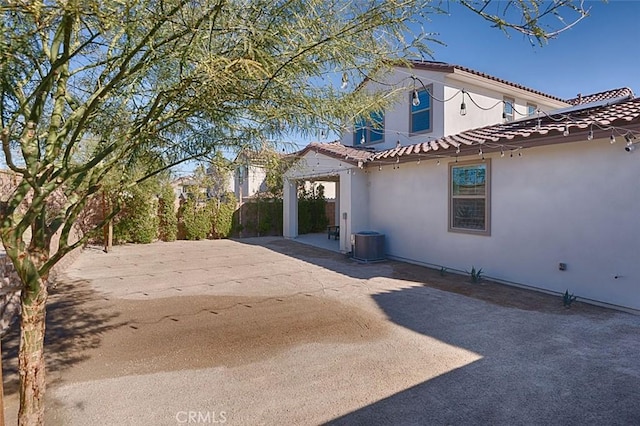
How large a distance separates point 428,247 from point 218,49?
30.3 ft

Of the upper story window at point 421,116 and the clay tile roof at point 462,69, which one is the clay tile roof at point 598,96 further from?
the upper story window at point 421,116

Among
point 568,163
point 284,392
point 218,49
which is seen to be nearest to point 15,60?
point 218,49

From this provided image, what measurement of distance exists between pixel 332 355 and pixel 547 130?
5.87 metres

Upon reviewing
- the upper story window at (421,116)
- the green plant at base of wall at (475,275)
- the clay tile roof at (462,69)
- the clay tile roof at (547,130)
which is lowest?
the green plant at base of wall at (475,275)

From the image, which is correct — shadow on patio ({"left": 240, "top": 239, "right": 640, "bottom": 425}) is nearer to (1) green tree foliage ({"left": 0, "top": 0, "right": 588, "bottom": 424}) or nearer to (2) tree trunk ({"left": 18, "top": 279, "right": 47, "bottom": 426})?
(2) tree trunk ({"left": 18, "top": 279, "right": 47, "bottom": 426})

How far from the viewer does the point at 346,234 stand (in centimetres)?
1270

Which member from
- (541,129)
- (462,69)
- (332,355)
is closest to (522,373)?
(332,355)

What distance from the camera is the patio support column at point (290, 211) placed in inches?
670

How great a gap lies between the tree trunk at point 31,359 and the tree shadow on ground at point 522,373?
2.22 metres

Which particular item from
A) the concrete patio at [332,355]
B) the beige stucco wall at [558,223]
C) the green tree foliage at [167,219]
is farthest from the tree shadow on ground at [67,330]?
the green tree foliage at [167,219]

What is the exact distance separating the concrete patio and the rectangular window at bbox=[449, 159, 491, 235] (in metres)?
1.67

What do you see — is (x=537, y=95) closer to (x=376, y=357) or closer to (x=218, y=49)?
(x=376, y=357)

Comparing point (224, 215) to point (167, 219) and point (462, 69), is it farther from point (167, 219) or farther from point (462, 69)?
point (462, 69)

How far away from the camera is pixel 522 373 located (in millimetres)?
3998
